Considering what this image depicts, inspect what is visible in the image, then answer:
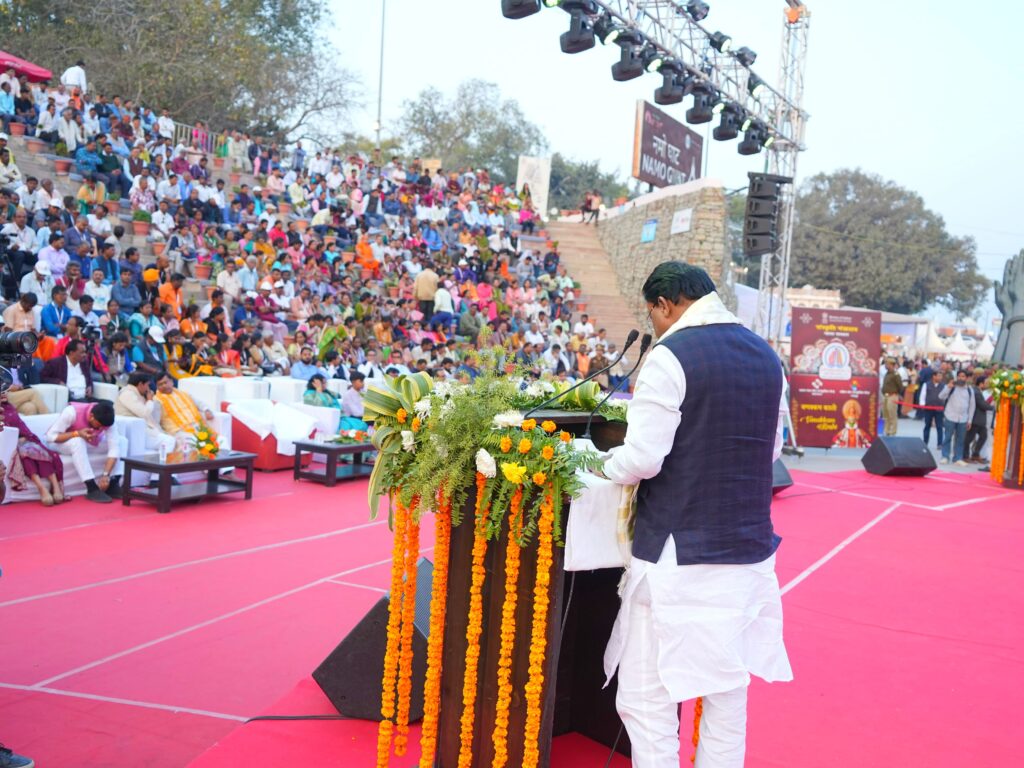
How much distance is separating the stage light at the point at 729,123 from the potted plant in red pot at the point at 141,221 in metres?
9.49

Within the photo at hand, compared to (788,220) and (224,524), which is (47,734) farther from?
(788,220)

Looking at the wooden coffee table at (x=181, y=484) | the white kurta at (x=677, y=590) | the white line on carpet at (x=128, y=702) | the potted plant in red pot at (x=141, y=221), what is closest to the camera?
the white kurta at (x=677, y=590)

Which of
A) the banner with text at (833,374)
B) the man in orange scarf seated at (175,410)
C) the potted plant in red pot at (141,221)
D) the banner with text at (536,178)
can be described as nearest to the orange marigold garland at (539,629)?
the man in orange scarf seated at (175,410)

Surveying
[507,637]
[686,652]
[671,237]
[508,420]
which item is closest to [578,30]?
[508,420]

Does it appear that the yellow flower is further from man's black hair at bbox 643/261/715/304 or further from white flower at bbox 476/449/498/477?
man's black hair at bbox 643/261/715/304

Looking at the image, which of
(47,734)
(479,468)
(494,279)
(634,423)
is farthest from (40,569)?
(494,279)

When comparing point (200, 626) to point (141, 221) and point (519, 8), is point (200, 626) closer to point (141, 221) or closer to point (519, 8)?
point (519, 8)

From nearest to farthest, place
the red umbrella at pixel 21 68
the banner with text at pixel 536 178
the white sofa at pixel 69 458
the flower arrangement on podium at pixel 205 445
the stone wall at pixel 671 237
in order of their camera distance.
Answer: the white sofa at pixel 69 458, the flower arrangement on podium at pixel 205 445, the red umbrella at pixel 21 68, the stone wall at pixel 671 237, the banner with text at pixel 536 178

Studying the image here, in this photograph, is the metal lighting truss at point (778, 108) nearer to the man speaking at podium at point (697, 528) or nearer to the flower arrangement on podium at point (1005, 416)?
the flower arrangement on podium at point (1005, 416)

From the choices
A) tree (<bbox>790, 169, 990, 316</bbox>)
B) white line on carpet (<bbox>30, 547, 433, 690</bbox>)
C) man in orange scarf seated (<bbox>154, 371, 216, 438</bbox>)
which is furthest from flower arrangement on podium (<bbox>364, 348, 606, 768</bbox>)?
tree (<bbox>790, 169, 990, 316</bbox>)

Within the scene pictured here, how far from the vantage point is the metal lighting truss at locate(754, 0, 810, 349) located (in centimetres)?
1384

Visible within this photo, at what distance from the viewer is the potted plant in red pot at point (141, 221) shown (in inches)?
587

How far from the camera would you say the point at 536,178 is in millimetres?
31234

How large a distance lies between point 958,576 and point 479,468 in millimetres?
5713
